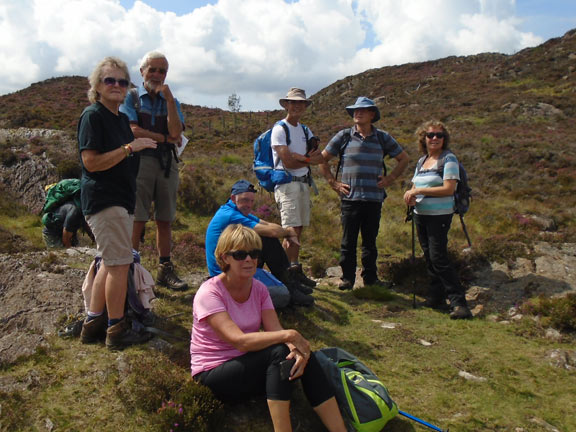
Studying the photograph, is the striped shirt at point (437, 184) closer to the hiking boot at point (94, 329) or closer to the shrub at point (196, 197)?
the hiking boot at point (94, 329)

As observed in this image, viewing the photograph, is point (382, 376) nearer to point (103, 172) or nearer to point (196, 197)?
point (103, 172)

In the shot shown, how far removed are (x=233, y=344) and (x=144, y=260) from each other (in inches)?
178

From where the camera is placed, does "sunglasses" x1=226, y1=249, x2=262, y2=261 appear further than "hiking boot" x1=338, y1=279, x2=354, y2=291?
No

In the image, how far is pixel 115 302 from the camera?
3420 millimetres

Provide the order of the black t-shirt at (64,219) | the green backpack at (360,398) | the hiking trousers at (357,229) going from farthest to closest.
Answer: the black t-shirt at (64,219) → the hiking trousers at (357,229) → the green backpack at (360,398)

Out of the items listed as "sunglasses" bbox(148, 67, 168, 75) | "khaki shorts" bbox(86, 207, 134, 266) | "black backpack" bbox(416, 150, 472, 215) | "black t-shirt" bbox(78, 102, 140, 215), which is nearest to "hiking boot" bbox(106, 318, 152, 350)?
"khaki shorts" bbox(86, 207, 134, 266)

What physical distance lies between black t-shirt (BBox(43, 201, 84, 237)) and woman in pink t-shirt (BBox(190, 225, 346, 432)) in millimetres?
3916

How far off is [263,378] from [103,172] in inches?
78.1

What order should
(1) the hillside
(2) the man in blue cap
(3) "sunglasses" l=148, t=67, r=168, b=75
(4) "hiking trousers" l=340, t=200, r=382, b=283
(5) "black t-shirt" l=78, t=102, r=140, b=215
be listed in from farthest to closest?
(4) "hiking trousers" l=340, t=200, r=382, b=283 → (2) the man in blue cap → (3) "sunglasses" l=148, t=67, r=168, b=75 → (5) "black t-shirt" l=78, t=102, r=140, b=215 → (1) the hillside

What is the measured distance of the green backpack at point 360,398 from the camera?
287 cm

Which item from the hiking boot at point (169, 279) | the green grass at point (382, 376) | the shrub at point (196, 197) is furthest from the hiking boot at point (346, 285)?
the shrub at point (196, 197)

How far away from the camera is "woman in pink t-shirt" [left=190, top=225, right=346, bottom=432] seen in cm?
267

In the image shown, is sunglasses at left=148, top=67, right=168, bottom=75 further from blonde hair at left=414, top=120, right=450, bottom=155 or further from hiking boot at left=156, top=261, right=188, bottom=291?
blonde hair at left=414, top=120, right=450, bottom=155

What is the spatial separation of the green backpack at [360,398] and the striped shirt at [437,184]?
2658 millimetres
